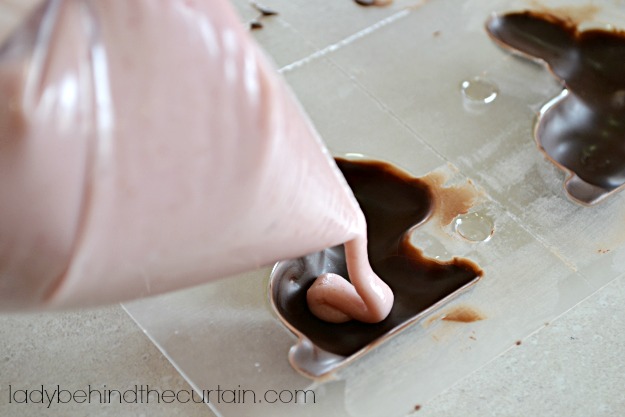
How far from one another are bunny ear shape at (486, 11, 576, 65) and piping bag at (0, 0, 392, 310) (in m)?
0.70

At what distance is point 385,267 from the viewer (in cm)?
98

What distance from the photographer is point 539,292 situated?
95 cm

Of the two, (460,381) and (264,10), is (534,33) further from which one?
(460,381)

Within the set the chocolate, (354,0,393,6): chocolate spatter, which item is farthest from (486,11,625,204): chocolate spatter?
the chocolate

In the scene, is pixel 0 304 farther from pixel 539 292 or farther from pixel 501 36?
Result: pixel 501 36

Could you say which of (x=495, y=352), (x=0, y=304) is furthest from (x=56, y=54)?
(x=495, y=352)

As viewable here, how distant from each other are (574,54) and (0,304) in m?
0.88

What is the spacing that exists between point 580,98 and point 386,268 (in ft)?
1.37

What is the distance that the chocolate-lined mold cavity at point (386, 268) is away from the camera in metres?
0.91

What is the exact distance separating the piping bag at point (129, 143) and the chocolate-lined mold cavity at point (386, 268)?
11.1 inches

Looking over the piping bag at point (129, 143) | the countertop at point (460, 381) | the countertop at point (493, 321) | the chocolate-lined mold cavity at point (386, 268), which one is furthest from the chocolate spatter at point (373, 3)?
the piping bag at point (129, 143)

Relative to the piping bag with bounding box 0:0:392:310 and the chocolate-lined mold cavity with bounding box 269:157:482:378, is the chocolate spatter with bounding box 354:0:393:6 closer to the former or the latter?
the chocolate-lined mold cavity with bounding box 269:157:482:378

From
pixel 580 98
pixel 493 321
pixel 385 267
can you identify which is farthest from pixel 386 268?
pixel 580 98

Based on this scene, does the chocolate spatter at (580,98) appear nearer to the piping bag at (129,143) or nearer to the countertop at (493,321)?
the countertop at (493,321)
